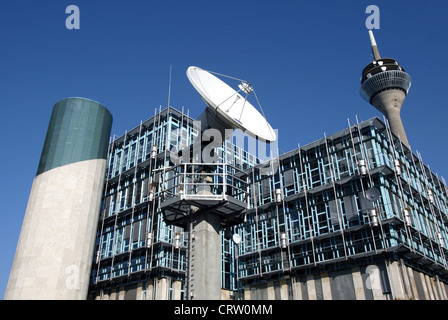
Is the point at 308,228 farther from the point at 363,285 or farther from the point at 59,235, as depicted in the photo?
the point at 59,235

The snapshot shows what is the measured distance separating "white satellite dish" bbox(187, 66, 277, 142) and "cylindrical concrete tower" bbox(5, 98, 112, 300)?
3903 centimetres

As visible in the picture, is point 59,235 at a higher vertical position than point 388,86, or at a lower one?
lower

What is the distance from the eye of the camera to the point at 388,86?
→ 3819 inches

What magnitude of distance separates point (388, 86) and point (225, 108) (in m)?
87.8

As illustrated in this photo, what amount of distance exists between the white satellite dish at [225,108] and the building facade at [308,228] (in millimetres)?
13525

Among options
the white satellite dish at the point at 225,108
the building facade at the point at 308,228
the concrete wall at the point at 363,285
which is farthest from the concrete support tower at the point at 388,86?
→ the white satellite dish at the point at 225,108

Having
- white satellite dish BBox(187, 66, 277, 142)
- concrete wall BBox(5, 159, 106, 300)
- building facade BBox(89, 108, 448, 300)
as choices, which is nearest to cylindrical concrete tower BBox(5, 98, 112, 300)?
concrete wall BBox(5, 159, 106, 300)

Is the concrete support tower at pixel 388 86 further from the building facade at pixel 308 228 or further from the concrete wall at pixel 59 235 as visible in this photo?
the concrete wall at pixel 59 235

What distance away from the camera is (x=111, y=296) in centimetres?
5109

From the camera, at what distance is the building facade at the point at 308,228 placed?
37.4 m

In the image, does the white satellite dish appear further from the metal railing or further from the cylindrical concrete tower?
the cylindrical concrete tower

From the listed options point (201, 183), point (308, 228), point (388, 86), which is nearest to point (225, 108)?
point (201, 183)

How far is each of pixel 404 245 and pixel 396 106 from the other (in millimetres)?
71125
